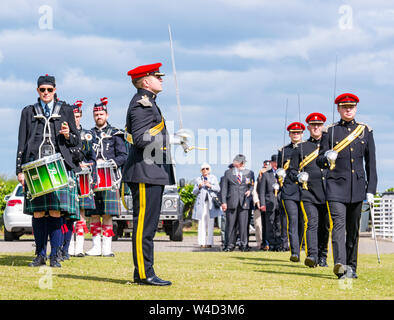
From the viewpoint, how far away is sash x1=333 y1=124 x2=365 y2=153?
1029 centimetres

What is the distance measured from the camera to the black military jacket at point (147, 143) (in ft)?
27.3

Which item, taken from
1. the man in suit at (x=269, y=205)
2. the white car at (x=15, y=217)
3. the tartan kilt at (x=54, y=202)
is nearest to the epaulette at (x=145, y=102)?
the tartan kilt at (x=54, y=202)

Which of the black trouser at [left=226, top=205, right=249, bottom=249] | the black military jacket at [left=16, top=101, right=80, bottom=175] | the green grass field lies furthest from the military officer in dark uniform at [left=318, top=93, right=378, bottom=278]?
the black trouser at [left=226, top=205, right=249, bottom=249]

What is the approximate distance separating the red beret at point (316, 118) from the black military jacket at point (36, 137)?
13.7ft

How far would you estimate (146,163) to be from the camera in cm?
841

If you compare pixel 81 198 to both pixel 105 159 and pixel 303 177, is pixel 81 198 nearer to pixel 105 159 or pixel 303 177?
pixel 105 159

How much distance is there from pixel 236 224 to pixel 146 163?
35.7 feet

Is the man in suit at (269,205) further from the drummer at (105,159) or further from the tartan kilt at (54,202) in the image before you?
the tartan kilt at (54,202)

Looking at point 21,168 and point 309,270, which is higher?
point 21,168
